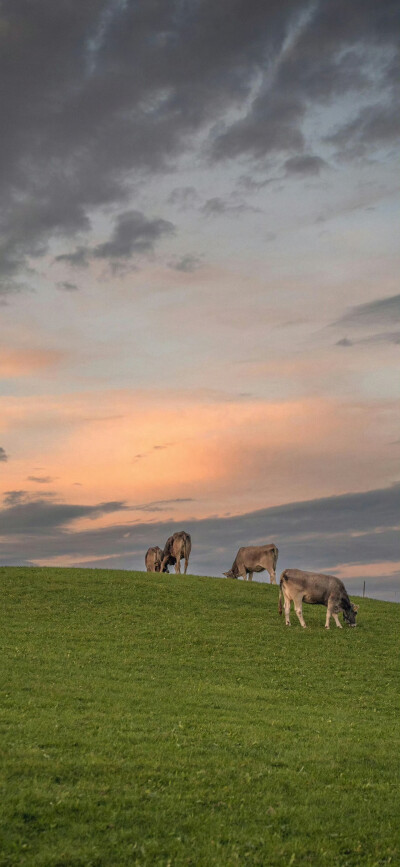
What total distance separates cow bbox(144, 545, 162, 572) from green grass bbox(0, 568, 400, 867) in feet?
81.5

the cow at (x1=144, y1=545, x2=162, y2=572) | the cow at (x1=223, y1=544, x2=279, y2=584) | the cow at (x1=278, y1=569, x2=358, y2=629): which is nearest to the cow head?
the cow at (x1=278, y1=569, x2=358, y2=629)

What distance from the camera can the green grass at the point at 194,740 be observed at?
12633mm

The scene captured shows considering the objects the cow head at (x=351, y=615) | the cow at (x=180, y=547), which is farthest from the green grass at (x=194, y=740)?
the cow at (x=180, y=547)

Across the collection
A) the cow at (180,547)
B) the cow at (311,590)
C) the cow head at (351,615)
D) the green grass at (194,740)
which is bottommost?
the green grass at (194,740)

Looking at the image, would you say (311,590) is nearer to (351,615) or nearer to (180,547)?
(351,615)

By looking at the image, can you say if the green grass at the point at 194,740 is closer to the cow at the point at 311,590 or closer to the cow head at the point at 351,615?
the cow head at the point at 351,615

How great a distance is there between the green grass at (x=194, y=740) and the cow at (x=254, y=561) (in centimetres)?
1521

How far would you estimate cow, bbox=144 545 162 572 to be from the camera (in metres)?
64.9

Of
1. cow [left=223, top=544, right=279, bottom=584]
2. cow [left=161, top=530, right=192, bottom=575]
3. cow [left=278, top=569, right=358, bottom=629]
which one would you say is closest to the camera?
cow [left=278, top=569, right=358, bottom=629]

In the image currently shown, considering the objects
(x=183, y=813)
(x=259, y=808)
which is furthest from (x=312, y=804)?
(x=183, y=813)

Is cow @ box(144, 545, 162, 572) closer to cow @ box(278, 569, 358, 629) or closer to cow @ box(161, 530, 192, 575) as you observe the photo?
cow @ box(161, 530, 192, 575)

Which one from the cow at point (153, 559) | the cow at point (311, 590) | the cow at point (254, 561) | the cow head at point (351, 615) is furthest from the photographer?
the cow at point (153, 559)

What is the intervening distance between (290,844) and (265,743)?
616 centimetres

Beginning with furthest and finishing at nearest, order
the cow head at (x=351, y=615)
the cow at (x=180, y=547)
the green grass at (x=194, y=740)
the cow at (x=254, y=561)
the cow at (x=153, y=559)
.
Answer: the cow at (x=153, y=559) < the cow at (x=180, y=547) < the cow at (x=254, y=561) < the cow head at (x=351, y=615) < the green grass at (x=194, y=740)
